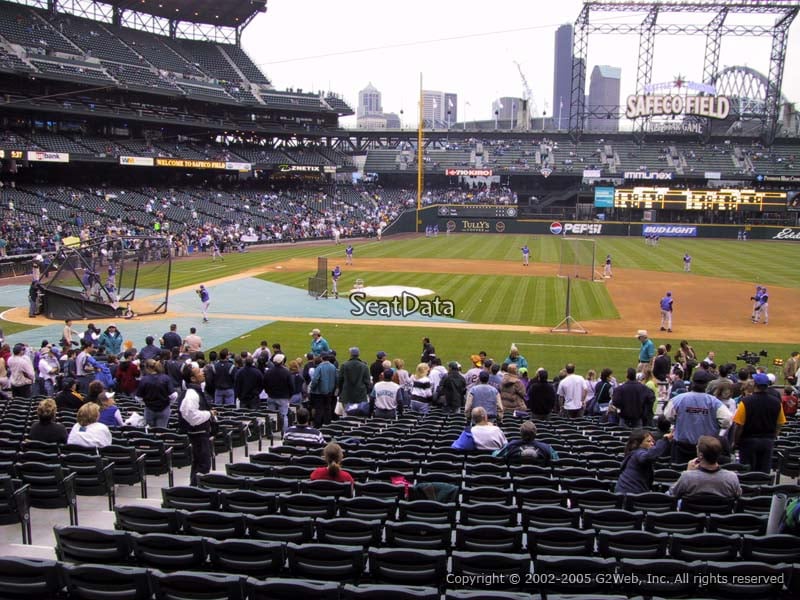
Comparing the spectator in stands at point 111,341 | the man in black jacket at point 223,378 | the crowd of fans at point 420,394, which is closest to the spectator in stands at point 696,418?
the crowd of fans at point 420,394

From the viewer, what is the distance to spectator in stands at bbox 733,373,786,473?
31.0 ft

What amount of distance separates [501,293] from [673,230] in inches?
1793

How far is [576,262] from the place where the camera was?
43.7 m

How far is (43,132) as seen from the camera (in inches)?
2386

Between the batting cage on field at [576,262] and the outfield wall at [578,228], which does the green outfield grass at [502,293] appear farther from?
the outfield wall at [578,228]

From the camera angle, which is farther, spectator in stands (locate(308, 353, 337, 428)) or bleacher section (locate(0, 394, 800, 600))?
spectator in stands (locate(308, 353, 337, 428))

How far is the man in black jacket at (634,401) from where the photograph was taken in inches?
475

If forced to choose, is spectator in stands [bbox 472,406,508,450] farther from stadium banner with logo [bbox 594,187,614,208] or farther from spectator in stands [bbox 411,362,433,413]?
stadium banner with logo [bbox 594,187,614,208]

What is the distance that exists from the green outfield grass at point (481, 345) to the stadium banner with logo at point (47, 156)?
119 feet

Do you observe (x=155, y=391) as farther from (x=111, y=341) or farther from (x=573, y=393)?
(x=111, y=341)

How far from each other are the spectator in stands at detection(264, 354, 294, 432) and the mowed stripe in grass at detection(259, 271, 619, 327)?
16379 mm

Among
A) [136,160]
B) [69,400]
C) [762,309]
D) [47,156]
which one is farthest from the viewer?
[136,160]

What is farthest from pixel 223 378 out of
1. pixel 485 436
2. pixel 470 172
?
pixel 470 172

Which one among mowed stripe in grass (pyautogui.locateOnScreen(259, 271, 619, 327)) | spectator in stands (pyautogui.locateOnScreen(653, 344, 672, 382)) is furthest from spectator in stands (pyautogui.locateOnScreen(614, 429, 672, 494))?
mowed stripe in grass (pyautogui.locateOnScreen(259, 271, 619, 327))
